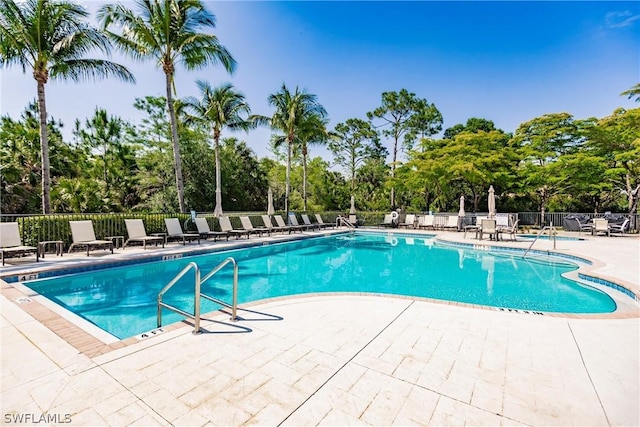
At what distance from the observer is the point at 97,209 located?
17.7 meters

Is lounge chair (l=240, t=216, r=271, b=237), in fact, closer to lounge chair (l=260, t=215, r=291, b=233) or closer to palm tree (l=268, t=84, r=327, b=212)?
lounge chair (l=260, t=215, r=291, b=233)

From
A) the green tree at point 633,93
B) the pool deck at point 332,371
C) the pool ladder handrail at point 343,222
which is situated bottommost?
the pool deck at point 332,371

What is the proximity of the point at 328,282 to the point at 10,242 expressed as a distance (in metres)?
7.52

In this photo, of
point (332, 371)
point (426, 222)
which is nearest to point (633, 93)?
point (426, 222)

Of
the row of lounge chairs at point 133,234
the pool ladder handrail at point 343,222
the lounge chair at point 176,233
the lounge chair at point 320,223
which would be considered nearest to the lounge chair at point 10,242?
the row of lounge chairs at point 133,234

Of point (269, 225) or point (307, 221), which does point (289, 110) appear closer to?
point (307, 221)

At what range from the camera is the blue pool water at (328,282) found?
204 inches

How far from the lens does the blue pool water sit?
5.18 metres

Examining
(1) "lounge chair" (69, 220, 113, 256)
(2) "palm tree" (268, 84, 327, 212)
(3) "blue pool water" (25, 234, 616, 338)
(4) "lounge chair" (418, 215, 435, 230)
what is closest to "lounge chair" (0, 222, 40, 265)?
(1) "lounge chair" (69, 220, 113, 256)

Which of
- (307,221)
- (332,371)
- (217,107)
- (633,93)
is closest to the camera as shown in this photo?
(332,371)

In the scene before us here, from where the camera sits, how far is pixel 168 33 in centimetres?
1145

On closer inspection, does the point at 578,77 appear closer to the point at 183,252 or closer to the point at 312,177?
the point at 183,252

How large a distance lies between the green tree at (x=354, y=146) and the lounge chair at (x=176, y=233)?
1670 centimetres

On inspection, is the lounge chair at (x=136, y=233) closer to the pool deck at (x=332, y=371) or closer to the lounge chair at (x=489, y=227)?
the pool deck at (x=332, y=371)
